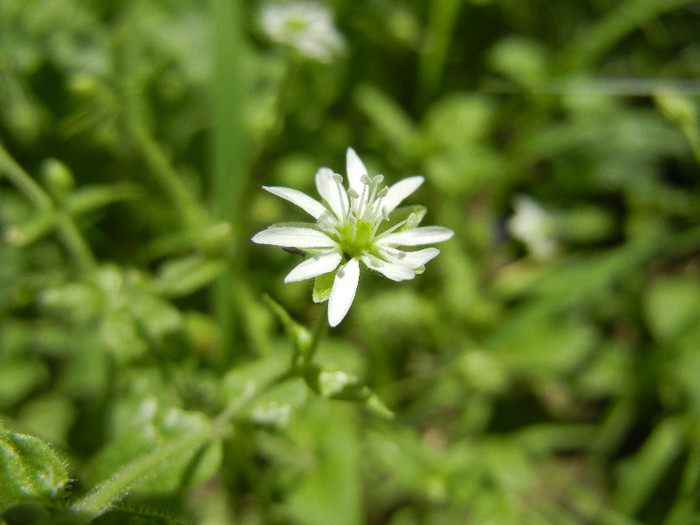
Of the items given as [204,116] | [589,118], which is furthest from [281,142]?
[589,118]

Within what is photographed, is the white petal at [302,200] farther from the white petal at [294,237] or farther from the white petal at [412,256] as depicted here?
the white petal at [412,256]

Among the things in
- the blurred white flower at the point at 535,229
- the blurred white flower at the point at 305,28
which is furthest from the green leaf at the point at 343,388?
the blurred white flower at the point at 535,229

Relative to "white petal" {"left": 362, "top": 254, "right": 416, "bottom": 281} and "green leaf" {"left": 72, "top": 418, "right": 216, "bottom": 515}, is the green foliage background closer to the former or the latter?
"green leaf" {"left": 72, "top": 418, "right": 216, "bottom": 515}

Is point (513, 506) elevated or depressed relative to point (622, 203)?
depressed

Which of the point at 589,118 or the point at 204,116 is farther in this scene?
the point at 589,118

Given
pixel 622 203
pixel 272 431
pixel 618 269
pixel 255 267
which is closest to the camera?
pixel 272 431

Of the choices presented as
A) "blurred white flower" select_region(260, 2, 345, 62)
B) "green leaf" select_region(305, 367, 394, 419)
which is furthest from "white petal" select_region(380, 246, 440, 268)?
"blurred white flower" select_region(260, 2, 345, 62)

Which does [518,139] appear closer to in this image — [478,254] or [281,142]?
[478,254]
